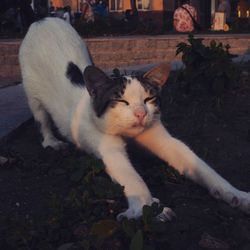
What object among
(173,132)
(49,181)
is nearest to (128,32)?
(173,132)

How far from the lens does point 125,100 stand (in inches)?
145

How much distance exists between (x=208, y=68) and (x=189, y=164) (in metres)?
1.84

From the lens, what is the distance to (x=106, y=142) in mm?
3889

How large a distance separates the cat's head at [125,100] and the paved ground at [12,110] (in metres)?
1.18

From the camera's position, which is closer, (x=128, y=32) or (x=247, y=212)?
(x=247, y=212)

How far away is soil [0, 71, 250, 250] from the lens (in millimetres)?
2941

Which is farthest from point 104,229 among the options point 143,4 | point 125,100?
point 143,4

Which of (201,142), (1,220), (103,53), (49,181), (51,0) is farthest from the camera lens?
(51,0)

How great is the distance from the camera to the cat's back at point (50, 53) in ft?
15.9

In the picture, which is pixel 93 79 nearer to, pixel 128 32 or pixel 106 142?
pixel 106 142

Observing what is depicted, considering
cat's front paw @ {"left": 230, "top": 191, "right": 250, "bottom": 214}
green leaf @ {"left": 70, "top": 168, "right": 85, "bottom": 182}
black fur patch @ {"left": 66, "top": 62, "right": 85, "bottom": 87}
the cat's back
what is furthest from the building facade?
cat's front paw @ {"left": 230, "top": 191, "right": 250, "bottom": 214}

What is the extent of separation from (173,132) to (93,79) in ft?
3.88

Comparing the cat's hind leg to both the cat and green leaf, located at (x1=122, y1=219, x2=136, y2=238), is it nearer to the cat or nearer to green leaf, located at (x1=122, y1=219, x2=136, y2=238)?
the cat

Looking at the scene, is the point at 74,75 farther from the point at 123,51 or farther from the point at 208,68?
the point at 123,51
